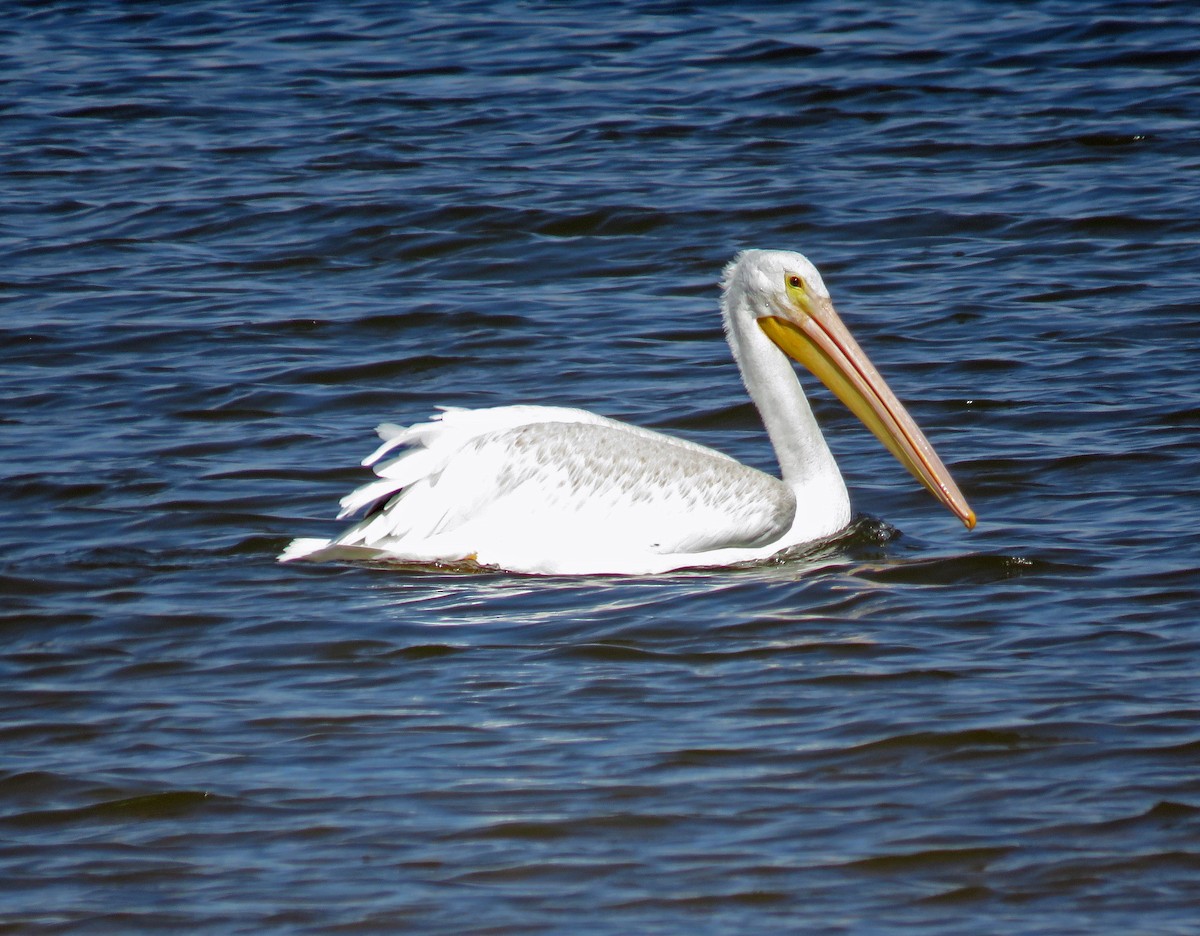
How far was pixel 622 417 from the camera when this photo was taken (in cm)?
690

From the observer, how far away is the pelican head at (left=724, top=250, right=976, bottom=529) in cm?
580

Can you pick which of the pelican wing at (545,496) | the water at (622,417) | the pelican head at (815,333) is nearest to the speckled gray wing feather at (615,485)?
the pelican wing at (545,496)

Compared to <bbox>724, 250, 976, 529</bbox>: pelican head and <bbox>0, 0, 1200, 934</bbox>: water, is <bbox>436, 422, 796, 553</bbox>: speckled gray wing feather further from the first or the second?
<bbox>724, 250, 976, 529</bbox>: pelican head

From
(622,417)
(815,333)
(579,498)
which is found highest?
(815,333)

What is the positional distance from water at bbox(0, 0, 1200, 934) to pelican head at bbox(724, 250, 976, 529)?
0.30 metres

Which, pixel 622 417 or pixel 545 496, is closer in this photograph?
pixel 545 496

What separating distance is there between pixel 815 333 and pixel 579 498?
3.00ft

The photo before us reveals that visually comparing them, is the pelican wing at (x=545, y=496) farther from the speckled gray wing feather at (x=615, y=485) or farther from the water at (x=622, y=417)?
the water at (x=622, y=417)

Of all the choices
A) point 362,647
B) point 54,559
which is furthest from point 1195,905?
point 54,559

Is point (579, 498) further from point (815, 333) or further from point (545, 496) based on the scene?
point (815, 333)

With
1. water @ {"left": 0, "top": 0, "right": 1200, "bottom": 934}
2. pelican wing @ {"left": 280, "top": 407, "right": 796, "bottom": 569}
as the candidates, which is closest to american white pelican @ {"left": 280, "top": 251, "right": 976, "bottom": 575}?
pelican wing @ {"left": 280, "top": 407, "right": 796, "bottom": 569}


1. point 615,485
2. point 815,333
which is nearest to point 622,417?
point 815,333

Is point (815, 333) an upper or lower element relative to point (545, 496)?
upper

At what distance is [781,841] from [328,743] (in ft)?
3.30
